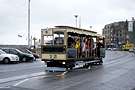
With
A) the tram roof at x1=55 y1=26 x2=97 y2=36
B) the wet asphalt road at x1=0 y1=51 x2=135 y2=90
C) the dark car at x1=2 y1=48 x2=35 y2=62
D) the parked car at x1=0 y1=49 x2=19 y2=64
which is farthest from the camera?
the dark car at x1=2 y1=48 x2=35 y2=62

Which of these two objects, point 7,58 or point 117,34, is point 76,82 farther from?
point 117,34

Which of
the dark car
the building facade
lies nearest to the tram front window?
the dark car

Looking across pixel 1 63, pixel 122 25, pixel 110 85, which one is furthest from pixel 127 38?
pixel 110 85

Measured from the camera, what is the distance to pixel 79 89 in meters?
15.4

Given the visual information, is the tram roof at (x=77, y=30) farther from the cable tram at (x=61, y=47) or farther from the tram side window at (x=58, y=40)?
the tram side window at (x=58, y=40)

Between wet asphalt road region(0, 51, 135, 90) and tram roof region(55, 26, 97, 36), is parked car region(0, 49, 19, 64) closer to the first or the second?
tram roof region(55, 26, 97, 36)

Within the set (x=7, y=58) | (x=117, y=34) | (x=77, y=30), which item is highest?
(x=117, y=34)

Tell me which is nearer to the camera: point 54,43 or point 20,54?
point 54,43

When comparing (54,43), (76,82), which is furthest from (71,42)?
(76,82)

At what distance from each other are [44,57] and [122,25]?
526ft

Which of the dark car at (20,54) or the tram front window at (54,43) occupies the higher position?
the tram front window at (54,43)

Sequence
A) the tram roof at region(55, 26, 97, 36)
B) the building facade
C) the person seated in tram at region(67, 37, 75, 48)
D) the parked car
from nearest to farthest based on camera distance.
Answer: the tram roof at region(55, 26, 97, 36), the person seated in tram at region(67, 37, 75, 48), the parked car, the building facade

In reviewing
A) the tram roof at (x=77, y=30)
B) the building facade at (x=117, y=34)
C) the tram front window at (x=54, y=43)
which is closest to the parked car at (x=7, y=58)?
the tram roof at (x=77, y=30)

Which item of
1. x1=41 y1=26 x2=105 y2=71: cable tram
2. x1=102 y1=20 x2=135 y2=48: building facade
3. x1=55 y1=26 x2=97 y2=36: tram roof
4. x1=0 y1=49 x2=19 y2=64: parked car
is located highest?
x1=102 y1=20 x2=135 y2=48: building facade
